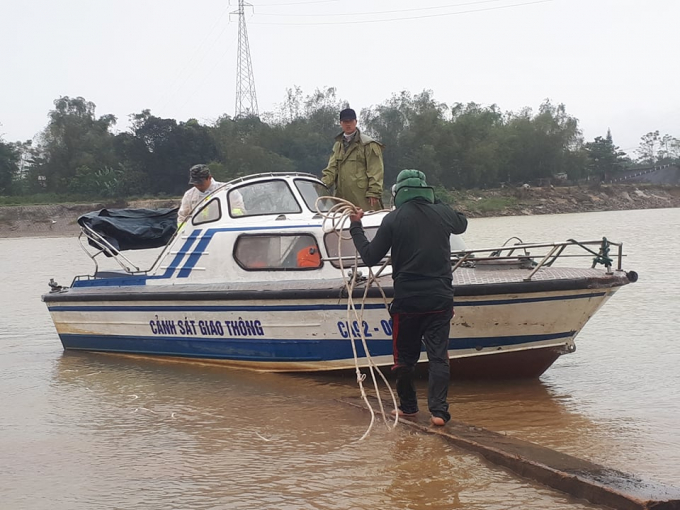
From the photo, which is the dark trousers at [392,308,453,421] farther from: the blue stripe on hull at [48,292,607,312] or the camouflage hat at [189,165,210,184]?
the camouflage hat at [189,165,210,184]

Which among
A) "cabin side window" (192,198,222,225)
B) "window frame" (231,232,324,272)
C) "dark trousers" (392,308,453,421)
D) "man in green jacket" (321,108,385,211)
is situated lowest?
"dark trousers" (392,308,453,421)

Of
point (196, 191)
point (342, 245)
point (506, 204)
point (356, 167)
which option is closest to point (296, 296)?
point (342, 245)

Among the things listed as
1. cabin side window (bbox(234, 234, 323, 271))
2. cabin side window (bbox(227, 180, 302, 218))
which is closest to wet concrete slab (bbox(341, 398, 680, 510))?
cabin side window (bbox(234, 234, 323, 271))

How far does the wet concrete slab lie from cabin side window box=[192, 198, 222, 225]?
4.21 metres

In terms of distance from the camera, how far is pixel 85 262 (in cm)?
2912

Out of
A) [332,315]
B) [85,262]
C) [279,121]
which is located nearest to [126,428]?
[332,315]

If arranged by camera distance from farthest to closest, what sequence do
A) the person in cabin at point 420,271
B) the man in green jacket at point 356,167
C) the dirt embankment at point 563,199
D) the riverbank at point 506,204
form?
the dirt embankment at point 563,199, the riverbank at point 506,204, the man in green jacket at point 356,167, the person in cabin at point 420,271

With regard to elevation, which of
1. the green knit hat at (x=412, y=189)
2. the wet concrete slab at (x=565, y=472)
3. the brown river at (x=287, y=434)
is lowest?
the brown river at (x=287, y=434)

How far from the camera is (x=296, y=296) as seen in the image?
809 cm

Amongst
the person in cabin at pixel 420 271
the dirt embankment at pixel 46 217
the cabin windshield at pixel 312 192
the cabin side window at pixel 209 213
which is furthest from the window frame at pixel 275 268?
the dirt embankment at pixel 46 217

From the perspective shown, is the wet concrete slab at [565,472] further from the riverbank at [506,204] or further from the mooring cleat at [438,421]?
the riverbank at [506,204]

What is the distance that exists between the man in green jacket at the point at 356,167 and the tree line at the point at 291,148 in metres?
50.9

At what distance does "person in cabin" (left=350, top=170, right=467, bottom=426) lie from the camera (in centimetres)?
586

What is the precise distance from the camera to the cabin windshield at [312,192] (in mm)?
9297
